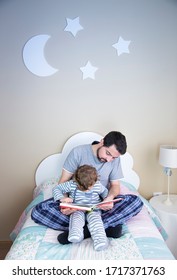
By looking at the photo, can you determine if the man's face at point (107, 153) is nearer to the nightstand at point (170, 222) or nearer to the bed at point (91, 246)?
the bed at point (91, 246)

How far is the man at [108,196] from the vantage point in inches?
64.3

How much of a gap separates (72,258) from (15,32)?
1.87 m

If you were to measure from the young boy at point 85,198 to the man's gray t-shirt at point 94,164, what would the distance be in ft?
0.46

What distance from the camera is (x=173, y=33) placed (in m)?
2.34

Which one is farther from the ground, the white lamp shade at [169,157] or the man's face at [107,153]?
the man's face at [107,153]

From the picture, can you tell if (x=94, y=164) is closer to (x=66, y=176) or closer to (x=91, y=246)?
(x=66, y=176)

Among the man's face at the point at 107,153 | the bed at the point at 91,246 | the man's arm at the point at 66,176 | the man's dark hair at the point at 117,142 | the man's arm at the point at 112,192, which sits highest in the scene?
the man's dark hair at the point at 117,142

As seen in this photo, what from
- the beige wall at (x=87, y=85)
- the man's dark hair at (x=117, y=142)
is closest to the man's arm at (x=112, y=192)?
the man's dark hair at (x=117, y=142)

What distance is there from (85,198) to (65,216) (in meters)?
0.19

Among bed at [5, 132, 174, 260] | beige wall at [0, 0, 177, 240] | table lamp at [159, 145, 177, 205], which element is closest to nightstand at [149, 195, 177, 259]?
table lamp at [159, 145, 177, 205]

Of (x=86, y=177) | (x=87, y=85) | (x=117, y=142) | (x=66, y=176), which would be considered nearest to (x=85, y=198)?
(x=86, y=177)

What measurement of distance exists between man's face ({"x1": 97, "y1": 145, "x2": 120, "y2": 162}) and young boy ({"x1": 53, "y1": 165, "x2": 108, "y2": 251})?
0.19 metres

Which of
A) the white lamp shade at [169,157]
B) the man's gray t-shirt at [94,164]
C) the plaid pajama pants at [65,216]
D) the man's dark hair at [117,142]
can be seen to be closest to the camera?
the plaid pajama pants at [65,216]
